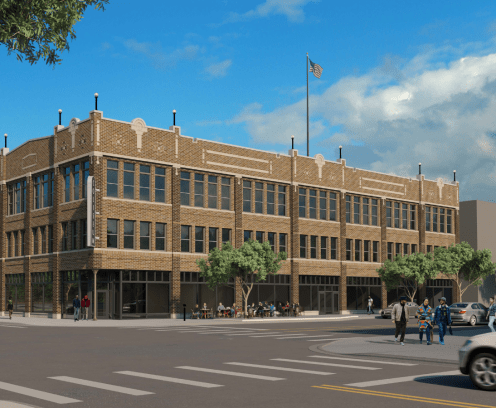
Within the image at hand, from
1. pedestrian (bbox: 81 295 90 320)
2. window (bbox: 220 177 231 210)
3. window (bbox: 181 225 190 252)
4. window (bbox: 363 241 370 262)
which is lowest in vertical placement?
pedestrian (bbox: 81 295 90 320)

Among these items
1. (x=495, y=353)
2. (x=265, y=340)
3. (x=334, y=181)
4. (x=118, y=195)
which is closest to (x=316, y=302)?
(x=334, y=181)

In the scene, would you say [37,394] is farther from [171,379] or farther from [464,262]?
[464,262]

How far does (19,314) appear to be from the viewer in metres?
54.0

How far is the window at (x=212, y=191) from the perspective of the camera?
51.6m

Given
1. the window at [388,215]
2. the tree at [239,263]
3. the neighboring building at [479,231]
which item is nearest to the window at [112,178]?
the tree at [239,263]

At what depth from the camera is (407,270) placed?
197 ft

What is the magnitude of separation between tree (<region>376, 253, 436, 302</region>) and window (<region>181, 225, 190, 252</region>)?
21.2 m

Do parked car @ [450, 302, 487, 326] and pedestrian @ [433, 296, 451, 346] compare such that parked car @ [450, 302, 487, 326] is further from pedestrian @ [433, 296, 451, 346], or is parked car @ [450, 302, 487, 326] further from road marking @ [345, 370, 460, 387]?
road marking @ [345, 370, 460, 387]

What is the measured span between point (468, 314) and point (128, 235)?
76.8 ft

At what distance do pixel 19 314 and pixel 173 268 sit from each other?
49.7 ft

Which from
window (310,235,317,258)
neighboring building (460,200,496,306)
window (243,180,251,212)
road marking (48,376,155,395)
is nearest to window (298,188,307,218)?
window (310,235,317,258)

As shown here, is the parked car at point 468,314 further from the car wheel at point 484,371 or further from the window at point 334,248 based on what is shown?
the car wheel at point 484,371

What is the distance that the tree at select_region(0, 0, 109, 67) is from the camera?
1036cm

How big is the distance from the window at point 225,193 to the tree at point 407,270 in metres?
18.0
